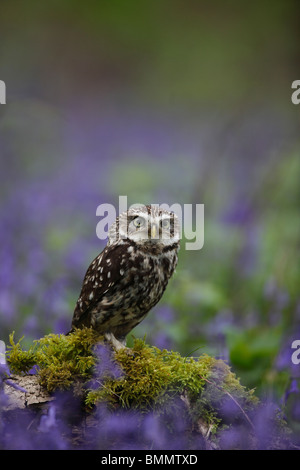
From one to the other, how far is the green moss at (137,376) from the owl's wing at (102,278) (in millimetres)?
154

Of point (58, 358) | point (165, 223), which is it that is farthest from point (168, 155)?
point (58, 358)

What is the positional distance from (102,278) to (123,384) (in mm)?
383

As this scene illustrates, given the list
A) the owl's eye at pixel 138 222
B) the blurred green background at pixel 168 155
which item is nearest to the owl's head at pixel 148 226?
the owl's eye at pixel 138 222

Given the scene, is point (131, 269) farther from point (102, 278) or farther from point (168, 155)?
point (168, 155)

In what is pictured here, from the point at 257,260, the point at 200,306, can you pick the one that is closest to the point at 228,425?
the point at 200,306

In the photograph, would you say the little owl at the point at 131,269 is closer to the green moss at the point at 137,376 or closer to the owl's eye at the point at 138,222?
the owl's eye at the point at 138,222

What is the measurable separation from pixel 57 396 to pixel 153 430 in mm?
297

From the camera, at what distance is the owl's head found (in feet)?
6.11

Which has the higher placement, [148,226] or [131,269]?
[148,226]

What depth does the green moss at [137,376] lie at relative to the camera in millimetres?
1663

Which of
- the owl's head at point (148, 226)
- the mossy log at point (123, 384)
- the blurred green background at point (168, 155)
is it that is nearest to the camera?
the mossy log at point (123, 384)

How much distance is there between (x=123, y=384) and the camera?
1686mm
